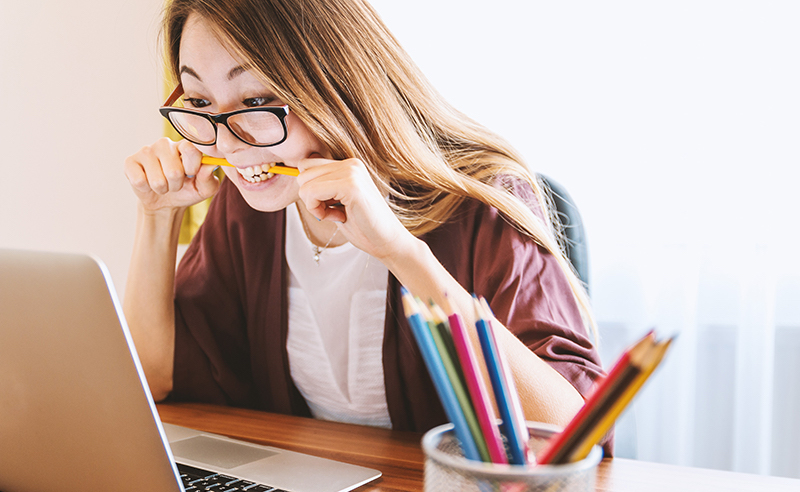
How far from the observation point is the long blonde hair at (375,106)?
0.87 m

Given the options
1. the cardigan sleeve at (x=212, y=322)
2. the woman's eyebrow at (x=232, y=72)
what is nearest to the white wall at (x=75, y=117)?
the cardigan sleeve at (x=212, y=322)

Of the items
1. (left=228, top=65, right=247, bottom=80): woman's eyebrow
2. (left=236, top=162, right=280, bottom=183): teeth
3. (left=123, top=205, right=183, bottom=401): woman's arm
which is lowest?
(left=123, top=205, right=183, bottom=401): woman's arm

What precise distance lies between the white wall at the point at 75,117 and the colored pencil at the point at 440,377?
2.34m

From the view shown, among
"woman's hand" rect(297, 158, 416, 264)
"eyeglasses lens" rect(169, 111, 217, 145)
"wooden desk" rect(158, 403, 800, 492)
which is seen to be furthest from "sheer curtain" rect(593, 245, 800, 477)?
"eyeglasses lens" rect(169, 111, 217, 145)

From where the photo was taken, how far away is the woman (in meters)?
0.80

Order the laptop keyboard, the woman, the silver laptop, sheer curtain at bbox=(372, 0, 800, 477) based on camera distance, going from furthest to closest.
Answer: sheer curtain at bbox=(372, 0, 800, 477) → the woman → the laptop keyboard → the silver laptop

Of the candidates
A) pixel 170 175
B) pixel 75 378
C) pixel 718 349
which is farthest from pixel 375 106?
pixel 718 349

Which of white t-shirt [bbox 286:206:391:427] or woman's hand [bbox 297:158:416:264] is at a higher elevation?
woman's hand [bbox 297:158:416:264]

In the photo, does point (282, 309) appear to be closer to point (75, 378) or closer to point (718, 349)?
point (75, 378)

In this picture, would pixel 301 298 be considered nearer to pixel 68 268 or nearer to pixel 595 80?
pixel 68 268

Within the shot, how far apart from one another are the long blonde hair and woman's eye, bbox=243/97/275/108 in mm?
38

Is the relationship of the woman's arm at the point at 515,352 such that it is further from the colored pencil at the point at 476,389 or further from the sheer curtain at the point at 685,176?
the sheer curtain at the point at 685,176

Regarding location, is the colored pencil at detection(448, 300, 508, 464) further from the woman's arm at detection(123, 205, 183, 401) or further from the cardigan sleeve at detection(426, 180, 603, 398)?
the woman's arm at detection(123, 205, 183, 401)

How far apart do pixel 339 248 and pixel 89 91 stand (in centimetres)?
192
